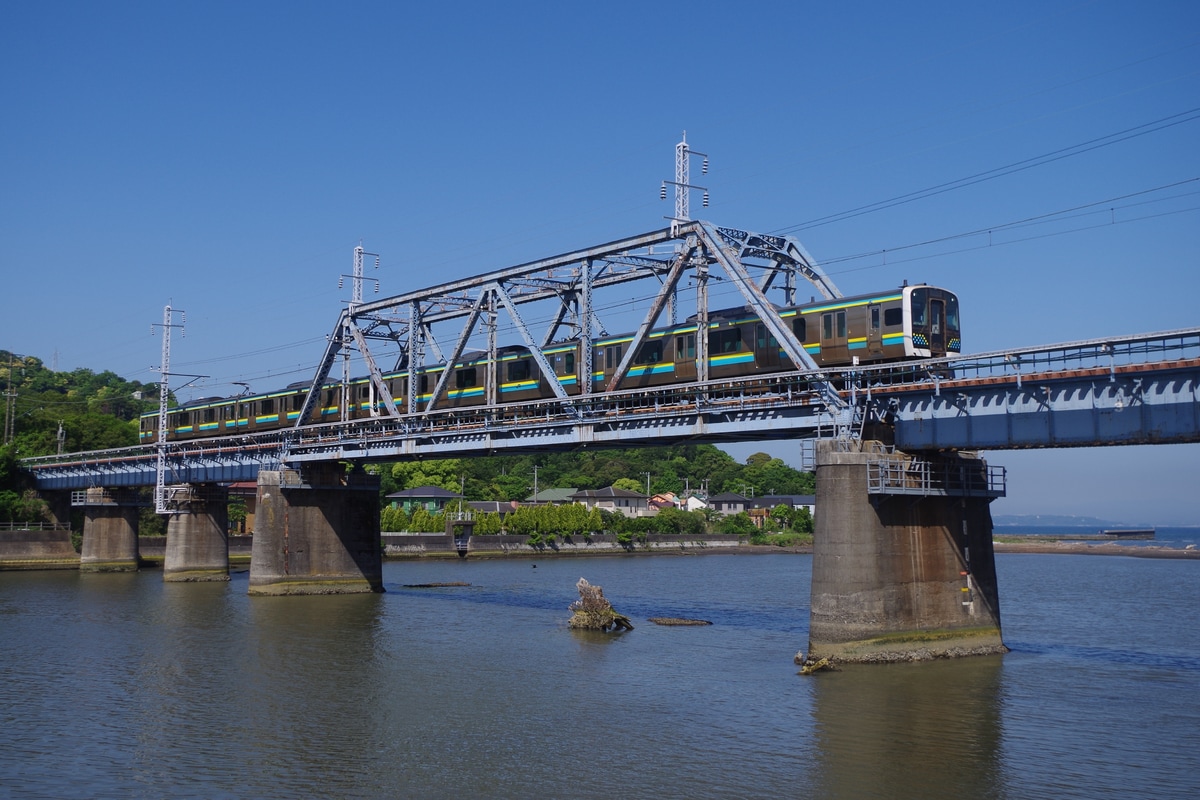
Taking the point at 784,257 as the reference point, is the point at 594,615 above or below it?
below

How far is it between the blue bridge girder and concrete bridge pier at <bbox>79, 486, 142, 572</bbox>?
1280 inches

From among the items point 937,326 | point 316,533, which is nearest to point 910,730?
point 937,326

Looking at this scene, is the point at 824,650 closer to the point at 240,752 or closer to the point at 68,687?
the point at 240,752

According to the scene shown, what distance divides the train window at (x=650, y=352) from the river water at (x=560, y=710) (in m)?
11.2

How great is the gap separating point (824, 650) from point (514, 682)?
9.45 m

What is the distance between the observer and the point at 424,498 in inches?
5049

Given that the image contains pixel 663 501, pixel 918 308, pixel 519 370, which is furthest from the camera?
pixel 663 501

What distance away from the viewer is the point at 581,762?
2375 cm

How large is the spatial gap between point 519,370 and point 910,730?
102 ft

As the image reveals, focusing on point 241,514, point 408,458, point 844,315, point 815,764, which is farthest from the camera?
point 241,514

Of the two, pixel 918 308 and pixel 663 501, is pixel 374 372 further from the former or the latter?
pixel 663 501

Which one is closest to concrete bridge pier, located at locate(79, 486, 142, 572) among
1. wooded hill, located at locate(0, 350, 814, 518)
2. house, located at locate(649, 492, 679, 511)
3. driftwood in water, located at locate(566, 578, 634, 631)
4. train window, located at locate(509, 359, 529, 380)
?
wooded hill, located at locate(0, 350, 814, 518)

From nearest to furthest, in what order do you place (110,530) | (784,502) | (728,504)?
(110,530), (728,504), (784,502)

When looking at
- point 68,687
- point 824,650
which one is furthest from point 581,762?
point 68,687
